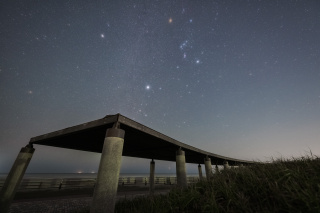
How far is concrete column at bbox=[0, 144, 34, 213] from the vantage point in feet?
23.4

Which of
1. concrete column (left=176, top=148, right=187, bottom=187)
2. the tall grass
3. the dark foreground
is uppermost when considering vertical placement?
concrete column (left=176, top=148, right=187, bottom=187)

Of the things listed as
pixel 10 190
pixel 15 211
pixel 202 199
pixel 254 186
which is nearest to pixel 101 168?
pixel 202 199

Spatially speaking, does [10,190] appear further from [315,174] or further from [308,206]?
[315,174]

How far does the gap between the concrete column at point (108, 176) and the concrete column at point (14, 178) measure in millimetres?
6310

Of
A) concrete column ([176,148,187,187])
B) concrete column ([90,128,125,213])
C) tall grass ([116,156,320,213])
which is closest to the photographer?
tall grass ([116,156,320,213])

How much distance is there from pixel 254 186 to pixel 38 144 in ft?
40.2

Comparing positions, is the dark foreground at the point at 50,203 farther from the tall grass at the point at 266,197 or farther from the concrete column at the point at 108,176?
the tall grass at the point at 266,197

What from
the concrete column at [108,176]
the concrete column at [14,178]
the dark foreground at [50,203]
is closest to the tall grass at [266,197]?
the concrete column at [108,176]

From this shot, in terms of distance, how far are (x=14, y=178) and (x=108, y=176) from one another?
22.5 ft

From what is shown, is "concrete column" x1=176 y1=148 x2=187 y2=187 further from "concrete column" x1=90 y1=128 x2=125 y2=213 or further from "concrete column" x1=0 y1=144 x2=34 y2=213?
"concrete column" x1=0 y1=144 x2=34 y2=213

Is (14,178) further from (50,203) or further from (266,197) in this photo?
(266,197)

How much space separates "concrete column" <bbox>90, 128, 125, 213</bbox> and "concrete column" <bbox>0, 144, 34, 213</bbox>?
6.31 meters

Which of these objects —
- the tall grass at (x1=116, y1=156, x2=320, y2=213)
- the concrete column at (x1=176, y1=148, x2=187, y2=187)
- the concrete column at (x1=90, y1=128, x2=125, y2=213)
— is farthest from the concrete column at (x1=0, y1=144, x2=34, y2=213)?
the concrete column at (x1=176, y1=148, x2=187, y2=187)

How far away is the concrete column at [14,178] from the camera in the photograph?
23.4 feet
